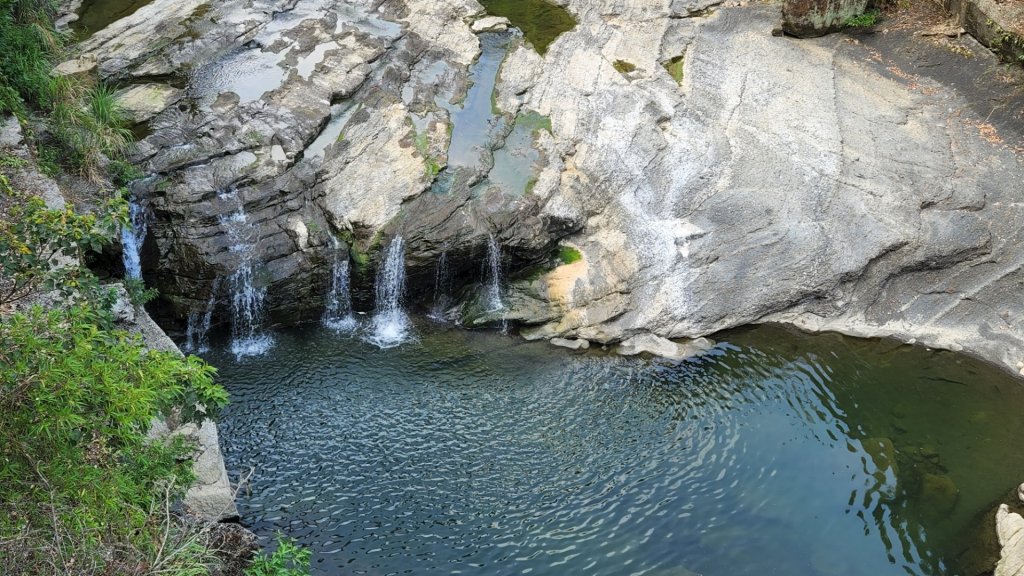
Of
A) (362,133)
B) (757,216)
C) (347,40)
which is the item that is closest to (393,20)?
(347,40)

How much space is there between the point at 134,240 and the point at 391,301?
4.18m

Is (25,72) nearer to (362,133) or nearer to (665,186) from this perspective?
(362,133)

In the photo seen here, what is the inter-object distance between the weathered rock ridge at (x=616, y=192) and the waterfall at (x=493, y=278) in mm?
192

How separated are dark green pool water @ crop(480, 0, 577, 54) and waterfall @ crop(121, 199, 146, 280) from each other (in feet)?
28.8

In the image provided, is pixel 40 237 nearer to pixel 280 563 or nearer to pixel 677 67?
pixel 280 563

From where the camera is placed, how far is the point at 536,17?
18.9 meters

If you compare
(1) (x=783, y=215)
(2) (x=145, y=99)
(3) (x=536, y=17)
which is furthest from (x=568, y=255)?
(2) (x=145, y=99)

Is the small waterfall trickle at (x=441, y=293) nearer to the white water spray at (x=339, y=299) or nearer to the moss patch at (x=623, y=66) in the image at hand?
the white water spray at (x=339, y=299)

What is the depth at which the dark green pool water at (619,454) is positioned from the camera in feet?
33.6

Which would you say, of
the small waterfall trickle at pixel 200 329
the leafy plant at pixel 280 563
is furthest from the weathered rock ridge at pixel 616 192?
the leafy plant at pixel 280 563

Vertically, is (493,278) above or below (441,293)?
above

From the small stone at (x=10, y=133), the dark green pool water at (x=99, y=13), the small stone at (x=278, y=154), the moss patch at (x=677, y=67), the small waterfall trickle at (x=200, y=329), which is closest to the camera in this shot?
the small stone at (x=10, y=133)

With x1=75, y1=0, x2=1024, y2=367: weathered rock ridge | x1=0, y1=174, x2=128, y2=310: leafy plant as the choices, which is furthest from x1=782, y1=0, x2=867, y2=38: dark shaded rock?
x1=0, y1=174, x2=128, y2=310: leafy plant

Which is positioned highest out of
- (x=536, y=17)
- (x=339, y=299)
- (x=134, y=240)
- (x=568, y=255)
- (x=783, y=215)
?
(x=536, y=17)
